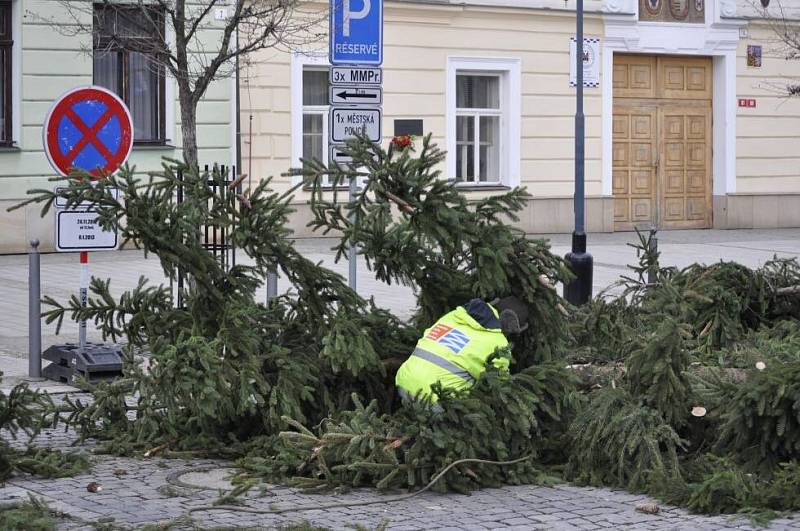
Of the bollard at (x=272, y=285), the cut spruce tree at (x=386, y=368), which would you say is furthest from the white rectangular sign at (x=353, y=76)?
the cut spruce tree at (x=386, y=368)

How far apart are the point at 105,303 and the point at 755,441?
4.04 m

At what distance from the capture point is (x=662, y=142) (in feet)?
91.7

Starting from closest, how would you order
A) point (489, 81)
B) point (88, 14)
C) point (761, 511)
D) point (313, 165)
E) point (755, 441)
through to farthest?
1. point (761, 511)
2. point (755, 441)
3. point (313, 165)
4. point (88, 14)
5. point (489, 81)

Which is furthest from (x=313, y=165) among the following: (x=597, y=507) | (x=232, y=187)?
(x=597, y=507)

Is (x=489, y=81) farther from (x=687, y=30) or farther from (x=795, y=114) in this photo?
(x=795, y=114)

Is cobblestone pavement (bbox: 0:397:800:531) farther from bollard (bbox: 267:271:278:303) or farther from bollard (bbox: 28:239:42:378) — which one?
bollard (bbox: 28:239:42:378)

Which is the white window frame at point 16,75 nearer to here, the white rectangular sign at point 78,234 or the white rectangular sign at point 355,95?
the white rectangular sign at point 78,234

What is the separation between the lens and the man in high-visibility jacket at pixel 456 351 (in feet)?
25.6

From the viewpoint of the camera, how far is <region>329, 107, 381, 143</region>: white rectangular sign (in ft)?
35.6

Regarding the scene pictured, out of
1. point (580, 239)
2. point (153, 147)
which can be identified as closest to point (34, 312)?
point (580, 239)

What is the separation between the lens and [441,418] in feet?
24.8

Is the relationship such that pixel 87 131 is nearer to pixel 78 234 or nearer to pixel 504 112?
pixel 78 234

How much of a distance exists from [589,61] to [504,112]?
71.5 inches

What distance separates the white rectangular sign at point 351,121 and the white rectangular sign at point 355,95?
54mm
